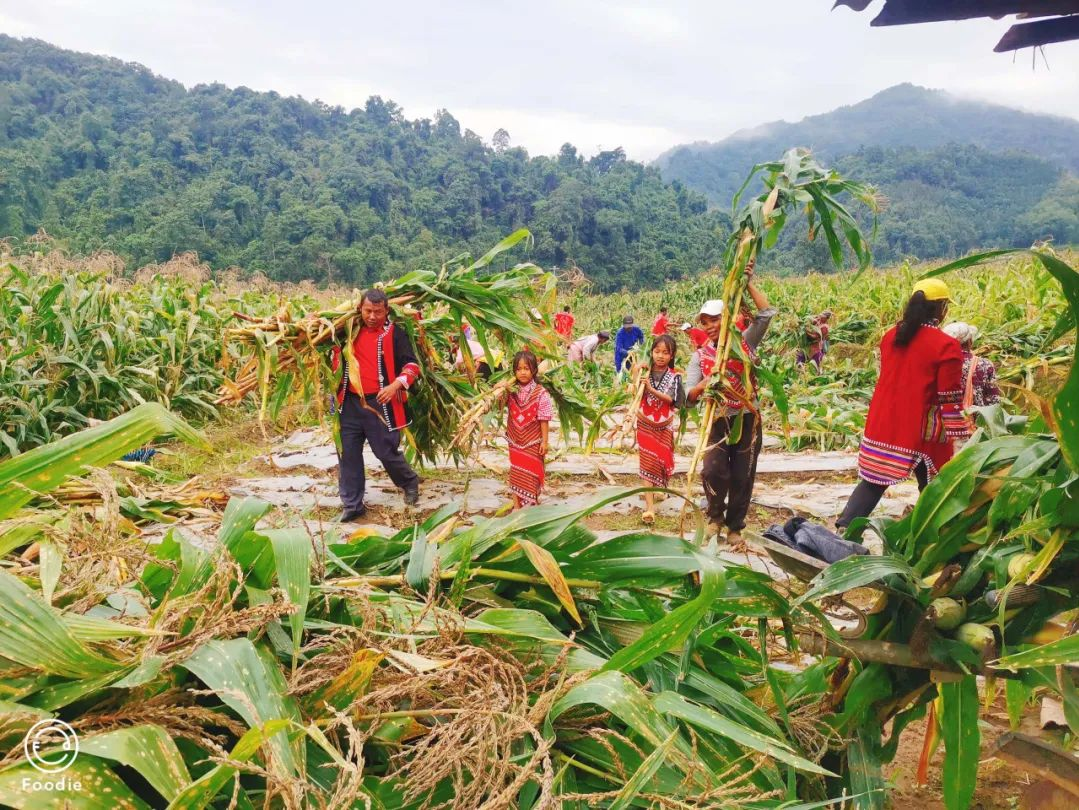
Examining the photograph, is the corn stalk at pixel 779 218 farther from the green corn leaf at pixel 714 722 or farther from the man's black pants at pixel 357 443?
the man's black pants at pixel 357 443

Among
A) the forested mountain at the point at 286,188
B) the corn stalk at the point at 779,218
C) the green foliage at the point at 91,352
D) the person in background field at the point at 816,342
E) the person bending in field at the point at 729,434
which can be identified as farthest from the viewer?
the forested mountain at the point at 286,188

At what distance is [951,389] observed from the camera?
3.78 meters

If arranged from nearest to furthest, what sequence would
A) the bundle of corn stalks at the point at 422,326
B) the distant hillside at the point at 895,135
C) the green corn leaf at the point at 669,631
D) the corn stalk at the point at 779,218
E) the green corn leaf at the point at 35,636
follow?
the green corn leaf at the point at 35,636 < the green corn leaf at the point at 669,631 < the corn stalk at the point at 779,218 < the bundle of corn stalks at the point at 422,326 < the distant hillside at the point at 895,135

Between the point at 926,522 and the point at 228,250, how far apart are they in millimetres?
37320

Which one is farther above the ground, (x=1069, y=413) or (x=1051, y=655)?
(x=1069, y=413)

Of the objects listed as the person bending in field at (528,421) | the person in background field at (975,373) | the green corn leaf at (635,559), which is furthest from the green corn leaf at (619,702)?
the person in background field at (975,373)

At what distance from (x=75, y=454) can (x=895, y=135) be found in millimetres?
196355

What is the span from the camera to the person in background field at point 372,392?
5.08 m

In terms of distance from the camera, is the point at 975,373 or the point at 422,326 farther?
the point at 422,326

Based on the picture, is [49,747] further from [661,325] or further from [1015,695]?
[661,325]

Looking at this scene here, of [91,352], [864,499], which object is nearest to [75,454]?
→ [864,499]

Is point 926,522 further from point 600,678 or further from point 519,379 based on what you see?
point 519,379

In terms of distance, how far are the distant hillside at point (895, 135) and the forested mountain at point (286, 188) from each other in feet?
264

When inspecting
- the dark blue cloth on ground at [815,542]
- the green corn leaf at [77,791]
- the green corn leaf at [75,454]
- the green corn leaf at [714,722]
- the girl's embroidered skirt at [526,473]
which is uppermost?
the green corn leaf at [75,454]
